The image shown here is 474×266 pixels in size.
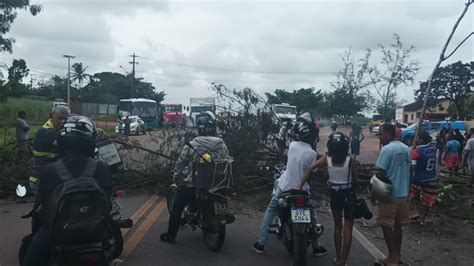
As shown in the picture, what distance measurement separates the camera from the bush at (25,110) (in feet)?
114

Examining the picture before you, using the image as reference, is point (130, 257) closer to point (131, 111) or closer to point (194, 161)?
point (194, 161)

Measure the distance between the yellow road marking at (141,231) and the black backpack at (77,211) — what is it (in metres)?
2.67

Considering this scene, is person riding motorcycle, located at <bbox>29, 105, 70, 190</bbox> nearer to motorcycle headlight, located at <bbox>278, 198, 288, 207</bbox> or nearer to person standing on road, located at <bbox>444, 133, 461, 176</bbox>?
motorcycle headlight, located at <bbox>278, 198, 288, 207</bbox>

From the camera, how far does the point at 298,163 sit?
6.02 m

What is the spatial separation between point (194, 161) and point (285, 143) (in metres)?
4.98

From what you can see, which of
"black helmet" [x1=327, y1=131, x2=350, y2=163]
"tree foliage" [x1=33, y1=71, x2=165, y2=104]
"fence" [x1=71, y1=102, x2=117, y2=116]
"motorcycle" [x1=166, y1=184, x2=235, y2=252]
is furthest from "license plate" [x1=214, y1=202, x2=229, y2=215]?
"tree foliage" [x1=33, y1=71, x2=165, y2=104]

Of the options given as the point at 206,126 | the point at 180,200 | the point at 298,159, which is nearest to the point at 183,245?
the point at 180,200

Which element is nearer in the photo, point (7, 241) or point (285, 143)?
point (7, 241)

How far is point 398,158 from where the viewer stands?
608 centimetres

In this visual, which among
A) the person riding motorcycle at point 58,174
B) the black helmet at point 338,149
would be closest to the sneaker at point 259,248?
the black helmet at point 338,149

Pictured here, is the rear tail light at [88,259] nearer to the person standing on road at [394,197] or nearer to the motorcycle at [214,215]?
the motorcycle at [214,215]

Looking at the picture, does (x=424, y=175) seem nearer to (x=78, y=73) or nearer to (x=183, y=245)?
(x=183, y=245)

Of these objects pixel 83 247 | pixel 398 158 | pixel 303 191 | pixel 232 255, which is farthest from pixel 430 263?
pixel 83 247

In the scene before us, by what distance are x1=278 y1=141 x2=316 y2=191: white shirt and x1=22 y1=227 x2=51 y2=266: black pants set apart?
3.14 m
